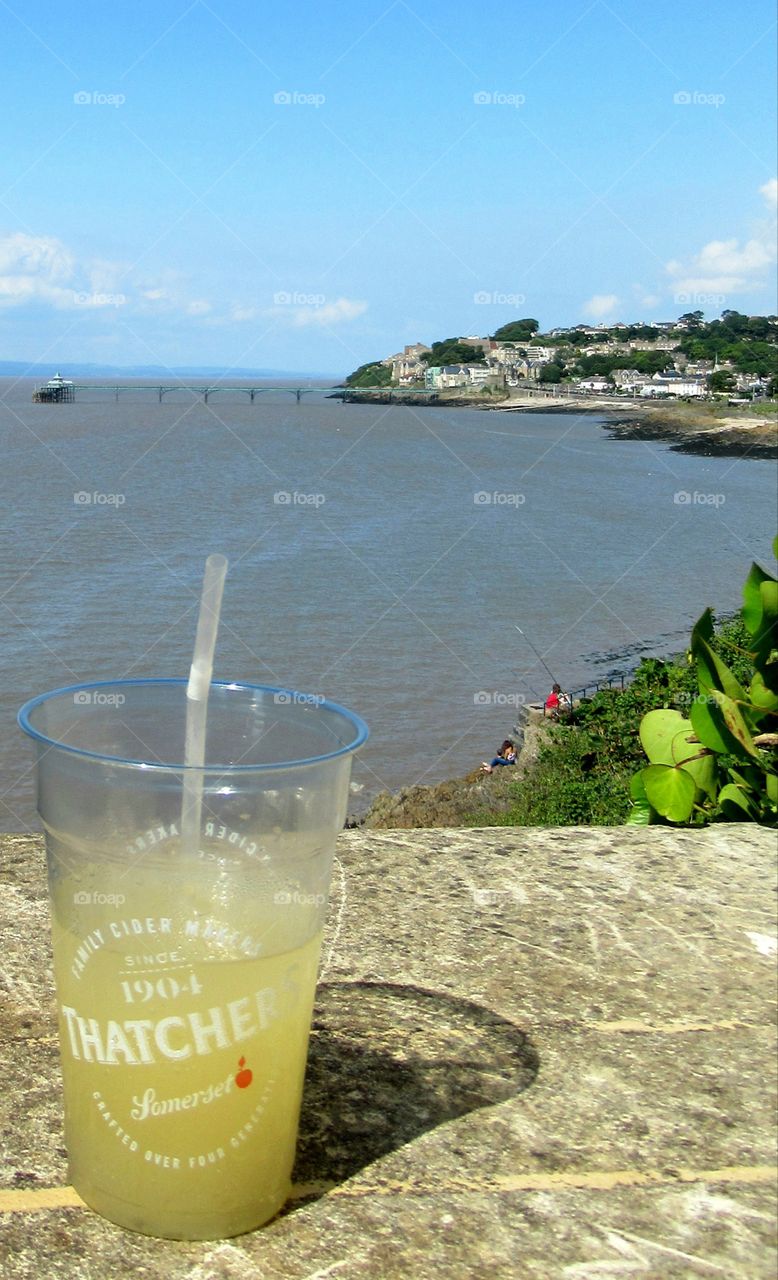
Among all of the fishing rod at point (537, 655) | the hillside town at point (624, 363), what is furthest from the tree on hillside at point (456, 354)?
the fishing rod at point (537, 655)

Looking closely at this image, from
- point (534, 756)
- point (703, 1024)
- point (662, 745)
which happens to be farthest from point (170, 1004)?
point (534, 756)

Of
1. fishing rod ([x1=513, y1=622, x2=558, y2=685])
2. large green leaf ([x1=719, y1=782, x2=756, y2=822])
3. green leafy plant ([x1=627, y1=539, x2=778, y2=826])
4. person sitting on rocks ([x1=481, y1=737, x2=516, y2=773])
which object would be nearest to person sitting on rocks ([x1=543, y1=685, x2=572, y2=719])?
person sitting on rocks ([x1=481, y1=737, x2=516, y2=773])

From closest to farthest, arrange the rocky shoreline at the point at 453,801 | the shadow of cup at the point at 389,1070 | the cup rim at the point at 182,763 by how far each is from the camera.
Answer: the cup rim at the point at 182,763, the shadow of cup at the point at 389,1070, the rocky shoreline at the point at 453,801

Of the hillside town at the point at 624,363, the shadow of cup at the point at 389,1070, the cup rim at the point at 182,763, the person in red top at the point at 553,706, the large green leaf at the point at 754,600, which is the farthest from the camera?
the hillside town at the point at 624,363

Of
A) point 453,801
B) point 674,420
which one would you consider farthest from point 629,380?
point 453,801

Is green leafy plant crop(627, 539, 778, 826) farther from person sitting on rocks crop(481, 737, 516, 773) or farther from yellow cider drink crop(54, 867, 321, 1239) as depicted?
person sitting on rocks crop(481, 737, 516, 773)

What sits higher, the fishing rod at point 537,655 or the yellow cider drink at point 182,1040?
the yellow cider drink at point 182,1040

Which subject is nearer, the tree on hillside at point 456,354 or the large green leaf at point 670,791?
the large green leaf at point 670,791

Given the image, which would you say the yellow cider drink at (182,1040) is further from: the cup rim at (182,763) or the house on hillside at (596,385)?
the house on hillside at (596,385)
